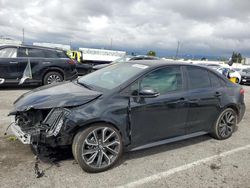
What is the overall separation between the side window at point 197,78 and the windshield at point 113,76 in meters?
0.92

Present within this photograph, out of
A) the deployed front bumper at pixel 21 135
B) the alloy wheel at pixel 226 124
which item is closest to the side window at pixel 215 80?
the alloy wheel at pixel 226 124

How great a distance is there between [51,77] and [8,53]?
5.59 ft

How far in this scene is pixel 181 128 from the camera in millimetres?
4027

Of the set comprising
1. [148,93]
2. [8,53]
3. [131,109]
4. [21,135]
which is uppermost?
[8,53]

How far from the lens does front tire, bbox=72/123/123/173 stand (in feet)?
10.3

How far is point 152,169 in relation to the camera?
11.3 feet

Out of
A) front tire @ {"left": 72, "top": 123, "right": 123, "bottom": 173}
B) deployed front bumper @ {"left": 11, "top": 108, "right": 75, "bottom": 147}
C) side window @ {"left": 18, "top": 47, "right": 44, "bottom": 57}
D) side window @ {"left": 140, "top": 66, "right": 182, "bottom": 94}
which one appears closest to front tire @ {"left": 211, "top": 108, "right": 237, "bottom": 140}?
side window @ {"left": 140, "top": 66, "right": 182, "bottom": 94}

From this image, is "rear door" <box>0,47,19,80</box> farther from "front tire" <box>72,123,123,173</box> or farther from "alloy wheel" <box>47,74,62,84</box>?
"front tire" <box>72,123,123,173</box>

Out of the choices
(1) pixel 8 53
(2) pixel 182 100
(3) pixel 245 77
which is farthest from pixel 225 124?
(3) pixel 245 77

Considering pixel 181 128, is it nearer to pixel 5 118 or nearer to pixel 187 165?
pixel 187 165

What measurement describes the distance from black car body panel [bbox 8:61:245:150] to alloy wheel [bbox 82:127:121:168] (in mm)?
134

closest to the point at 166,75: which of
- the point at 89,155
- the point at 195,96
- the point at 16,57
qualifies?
the point at 195,96

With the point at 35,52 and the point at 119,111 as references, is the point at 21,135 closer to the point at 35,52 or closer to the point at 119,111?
the point at 119,111

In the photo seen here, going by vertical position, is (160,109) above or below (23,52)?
below
